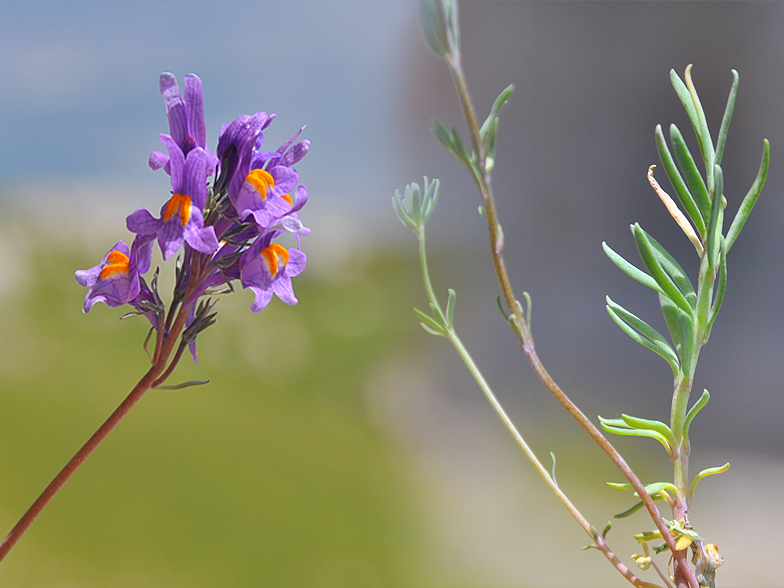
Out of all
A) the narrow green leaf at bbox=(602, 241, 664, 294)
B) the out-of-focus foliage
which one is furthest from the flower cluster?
the out-of-focus foliage

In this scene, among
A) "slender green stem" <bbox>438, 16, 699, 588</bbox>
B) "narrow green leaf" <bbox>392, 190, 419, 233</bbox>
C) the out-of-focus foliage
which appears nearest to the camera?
"slender green stem" <bbox>438, 16, 699, 588</bbox>

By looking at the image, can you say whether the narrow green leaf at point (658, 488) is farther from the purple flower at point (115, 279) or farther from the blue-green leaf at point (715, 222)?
the purple flower at point (115, 279)

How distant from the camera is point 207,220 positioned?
271mm

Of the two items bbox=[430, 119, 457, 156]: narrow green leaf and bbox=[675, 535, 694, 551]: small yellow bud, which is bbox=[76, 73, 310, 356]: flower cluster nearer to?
bbox=[430, 119, 457, 156]: narrow green leaf

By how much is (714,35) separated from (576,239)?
753 millimetres

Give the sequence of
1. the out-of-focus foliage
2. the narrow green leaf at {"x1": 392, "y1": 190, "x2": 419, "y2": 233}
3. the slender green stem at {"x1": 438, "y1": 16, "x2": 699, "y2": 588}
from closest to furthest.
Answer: the slender green stem at {"x1": 438, "y1": 16, "x2": 699, "y2": 588}, the narrow green leaf at {"x1": 392, "y1": 190, "x2": 419, "y2": 233}, the out-of-focus foliage

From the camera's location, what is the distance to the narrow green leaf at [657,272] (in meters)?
0.25

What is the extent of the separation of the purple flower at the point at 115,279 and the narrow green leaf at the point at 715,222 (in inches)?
9.4

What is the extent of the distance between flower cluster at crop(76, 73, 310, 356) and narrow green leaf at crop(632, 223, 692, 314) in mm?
138

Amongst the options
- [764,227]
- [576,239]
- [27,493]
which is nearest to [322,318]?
[576,239]

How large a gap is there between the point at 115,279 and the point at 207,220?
0.16 feet

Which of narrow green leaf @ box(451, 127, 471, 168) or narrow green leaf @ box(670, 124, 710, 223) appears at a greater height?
narrow green leaf @ box(451, 127, 471, 168)

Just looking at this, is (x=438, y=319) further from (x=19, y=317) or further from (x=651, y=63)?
(x=651, y=63)

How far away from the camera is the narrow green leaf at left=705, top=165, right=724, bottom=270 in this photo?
230 millimetres
